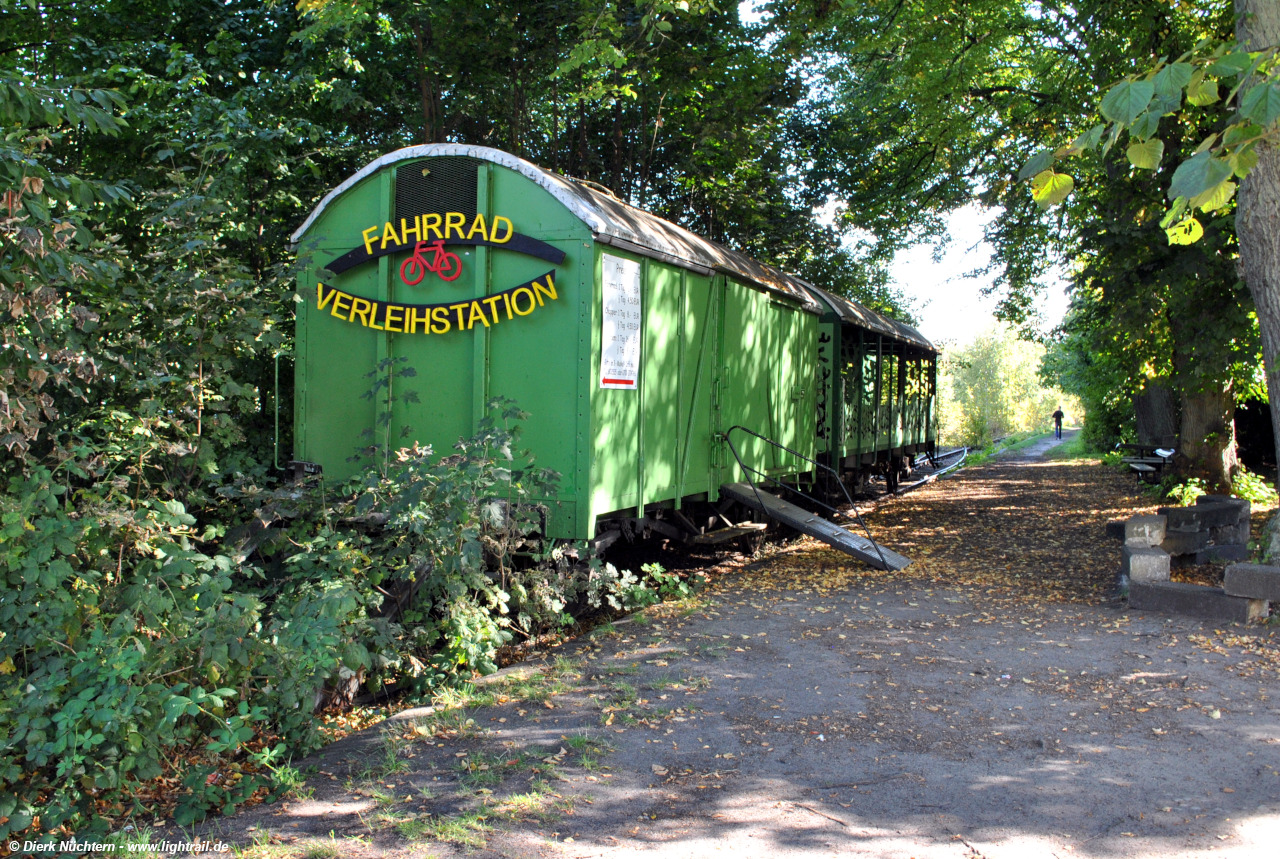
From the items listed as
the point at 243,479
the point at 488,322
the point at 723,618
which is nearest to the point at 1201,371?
the point at 723,618

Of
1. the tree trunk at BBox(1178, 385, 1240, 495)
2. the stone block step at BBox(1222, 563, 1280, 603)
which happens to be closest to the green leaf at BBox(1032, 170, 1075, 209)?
the stone block step at BBox(1222, 563, 1280, 603)

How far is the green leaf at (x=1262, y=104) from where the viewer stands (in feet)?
9.77

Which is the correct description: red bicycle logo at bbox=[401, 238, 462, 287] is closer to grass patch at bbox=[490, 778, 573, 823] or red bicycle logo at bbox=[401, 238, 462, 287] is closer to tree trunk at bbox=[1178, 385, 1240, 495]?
grass patch at bbox=[490, 778, 573, 823]

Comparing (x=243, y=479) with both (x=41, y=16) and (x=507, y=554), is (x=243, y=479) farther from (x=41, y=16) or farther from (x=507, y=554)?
(x=41, y=16)

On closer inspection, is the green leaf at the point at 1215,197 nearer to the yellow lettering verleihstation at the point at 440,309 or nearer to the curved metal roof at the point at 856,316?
the yellow lettering verleihstation at the point at 440,309

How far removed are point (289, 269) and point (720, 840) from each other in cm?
480

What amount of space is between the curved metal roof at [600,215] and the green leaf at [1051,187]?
348 centimetres

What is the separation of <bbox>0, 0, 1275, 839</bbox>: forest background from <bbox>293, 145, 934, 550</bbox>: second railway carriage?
0.47m

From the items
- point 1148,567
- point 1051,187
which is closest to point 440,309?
point 1051,187

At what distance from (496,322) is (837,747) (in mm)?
3931

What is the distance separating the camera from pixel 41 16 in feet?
36.7

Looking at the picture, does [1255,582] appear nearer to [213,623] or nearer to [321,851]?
[321,851]

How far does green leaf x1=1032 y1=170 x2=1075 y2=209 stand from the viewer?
11.8 feet

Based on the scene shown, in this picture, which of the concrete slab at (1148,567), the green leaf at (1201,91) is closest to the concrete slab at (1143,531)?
the concrete slab at (1148,567)
